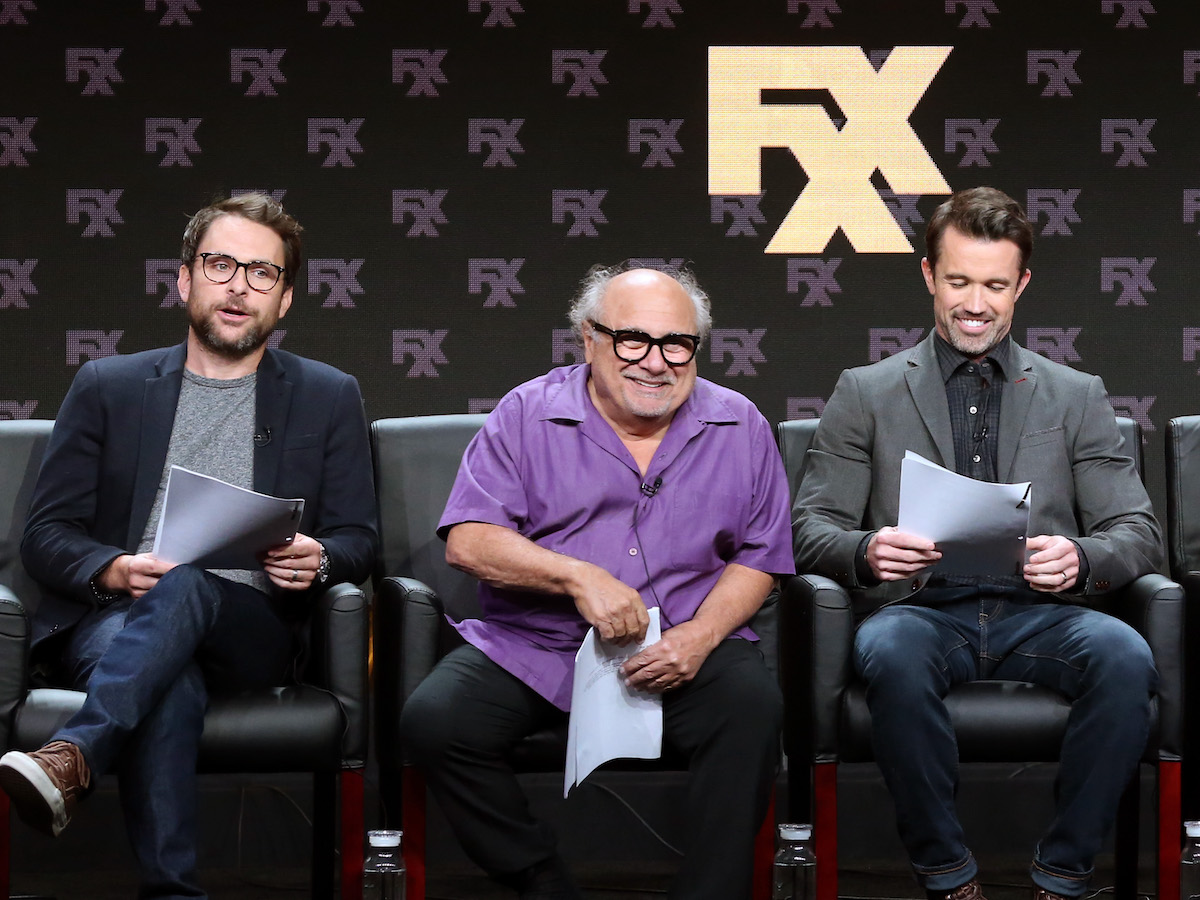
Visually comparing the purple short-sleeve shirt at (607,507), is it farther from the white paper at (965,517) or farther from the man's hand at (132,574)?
the man's hand at (132,574)

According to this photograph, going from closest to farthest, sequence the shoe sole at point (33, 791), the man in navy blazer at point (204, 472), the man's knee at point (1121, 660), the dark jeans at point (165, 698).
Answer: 1. the shoe sole at point (33, 791)
2. the dark jeans at point (165, 698)
3. the man in navy blazer at point (204, 472)
4. the man's knee at point (1121, 660)

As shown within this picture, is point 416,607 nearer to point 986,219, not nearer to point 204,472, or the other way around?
point 204,472

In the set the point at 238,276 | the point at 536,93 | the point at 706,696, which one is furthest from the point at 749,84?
the point at 706,696

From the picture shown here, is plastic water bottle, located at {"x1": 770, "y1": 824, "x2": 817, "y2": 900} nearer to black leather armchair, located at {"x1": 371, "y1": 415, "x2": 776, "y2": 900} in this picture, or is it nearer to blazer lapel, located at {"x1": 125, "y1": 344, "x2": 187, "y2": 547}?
black leather armchair, located at {"x1": 371, "y1": 415, "x2": 776, "y2": 900}

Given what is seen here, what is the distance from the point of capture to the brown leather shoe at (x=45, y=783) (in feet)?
6.91

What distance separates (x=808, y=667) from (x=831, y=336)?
1.25 meters

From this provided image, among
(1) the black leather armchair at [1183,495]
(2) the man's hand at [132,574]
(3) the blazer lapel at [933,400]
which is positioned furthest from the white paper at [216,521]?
(1) the black leather armchair at [1183,495]

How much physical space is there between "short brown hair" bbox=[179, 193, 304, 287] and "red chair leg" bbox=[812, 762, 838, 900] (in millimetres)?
1528

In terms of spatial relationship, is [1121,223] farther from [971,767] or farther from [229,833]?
[229,833]

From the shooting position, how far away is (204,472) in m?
2.87

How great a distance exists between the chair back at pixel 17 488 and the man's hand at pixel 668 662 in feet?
4.51

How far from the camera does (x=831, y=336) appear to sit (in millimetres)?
3680

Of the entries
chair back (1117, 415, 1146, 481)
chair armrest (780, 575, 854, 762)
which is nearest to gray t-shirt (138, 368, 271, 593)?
chair armrest (780, 575, 854, 762)

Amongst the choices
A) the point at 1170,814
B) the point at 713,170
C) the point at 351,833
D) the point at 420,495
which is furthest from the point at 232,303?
the point at 1170,814
